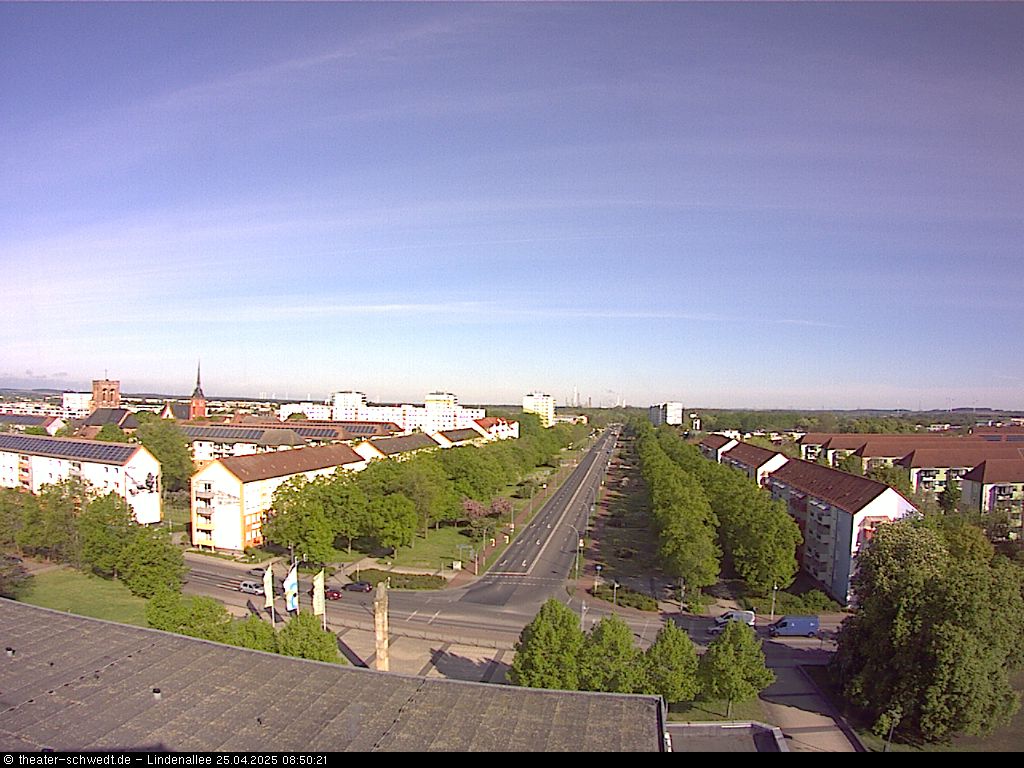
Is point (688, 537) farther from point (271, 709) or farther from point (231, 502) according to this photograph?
point (231, 502)

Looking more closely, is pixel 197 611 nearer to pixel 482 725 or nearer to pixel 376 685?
pixel 376 685

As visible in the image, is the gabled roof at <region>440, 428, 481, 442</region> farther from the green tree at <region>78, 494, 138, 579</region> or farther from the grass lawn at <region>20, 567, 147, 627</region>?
the grass lawn at <region>20, 567, 147, 627</region>

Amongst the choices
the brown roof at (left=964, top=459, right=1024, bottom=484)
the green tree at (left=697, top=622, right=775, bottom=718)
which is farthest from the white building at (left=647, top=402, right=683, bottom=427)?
the green tree at (left=697, top=622, right=775, bottom=718)

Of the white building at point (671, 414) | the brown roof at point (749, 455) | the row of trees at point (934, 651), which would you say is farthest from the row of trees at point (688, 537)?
the white building at point (671, 414)

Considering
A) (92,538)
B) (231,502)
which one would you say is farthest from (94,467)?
(92,538)

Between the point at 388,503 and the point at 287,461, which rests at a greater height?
the point at 287,461
